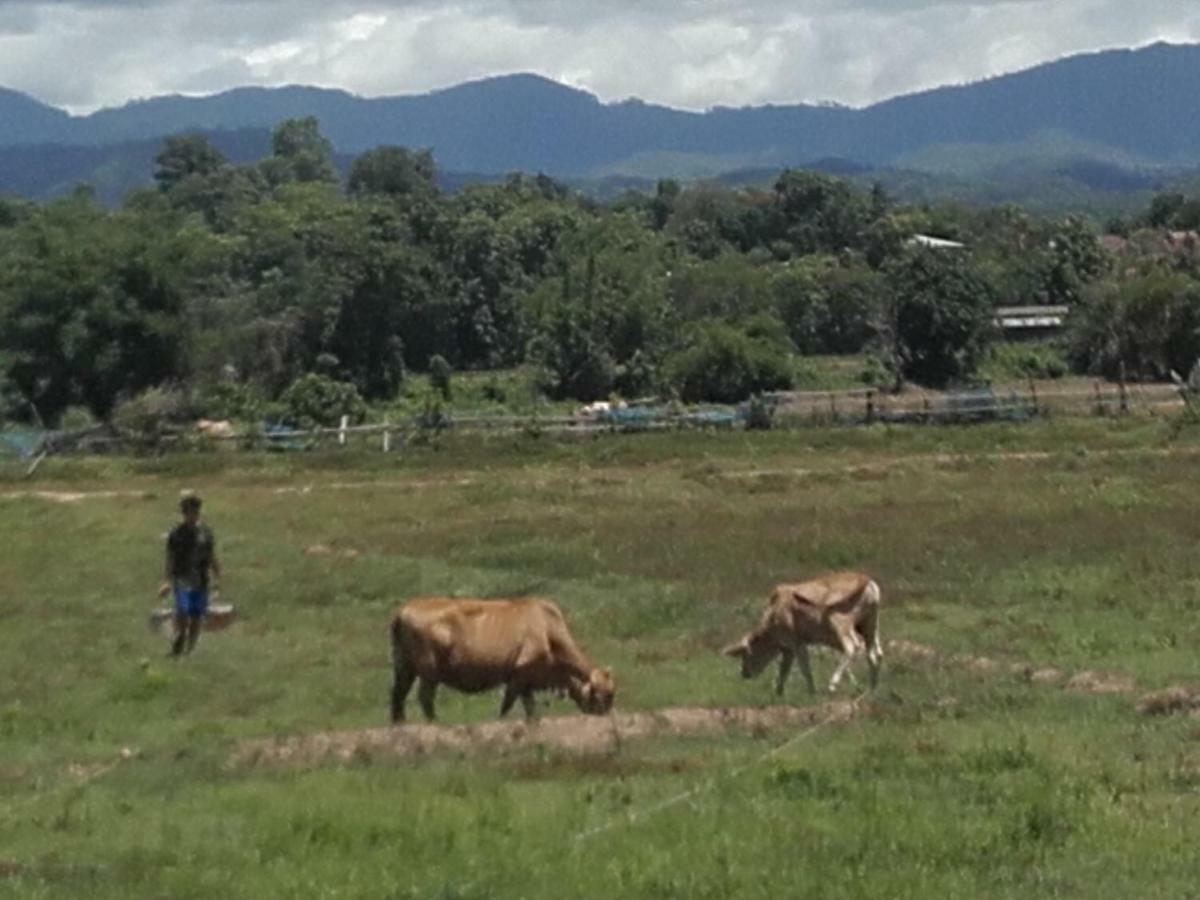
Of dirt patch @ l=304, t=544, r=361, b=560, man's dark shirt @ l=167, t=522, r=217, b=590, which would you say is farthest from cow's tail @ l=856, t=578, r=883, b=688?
dirt patch @ l=304, t=544, r=361, b=560

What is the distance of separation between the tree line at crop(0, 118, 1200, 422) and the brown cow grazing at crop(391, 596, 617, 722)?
174 ft

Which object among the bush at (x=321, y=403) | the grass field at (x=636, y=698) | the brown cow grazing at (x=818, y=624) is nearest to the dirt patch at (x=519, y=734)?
the grass field at (x=636, y=698)

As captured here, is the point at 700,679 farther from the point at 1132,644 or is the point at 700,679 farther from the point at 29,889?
the point at 29,889

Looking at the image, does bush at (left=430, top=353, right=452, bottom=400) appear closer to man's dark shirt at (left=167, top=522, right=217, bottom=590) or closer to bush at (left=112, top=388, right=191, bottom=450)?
bush at (left=112, top=388, right=191, bottom=450)

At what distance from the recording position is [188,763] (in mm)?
18078

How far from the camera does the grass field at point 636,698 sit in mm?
13102

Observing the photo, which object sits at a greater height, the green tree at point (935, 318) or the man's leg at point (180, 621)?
the man's leg at point (180, 621)

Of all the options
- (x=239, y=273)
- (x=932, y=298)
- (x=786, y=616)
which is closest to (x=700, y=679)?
(x=786, y=616)

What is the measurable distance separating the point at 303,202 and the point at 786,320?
32170 mm

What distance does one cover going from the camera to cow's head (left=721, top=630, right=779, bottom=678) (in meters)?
22.8

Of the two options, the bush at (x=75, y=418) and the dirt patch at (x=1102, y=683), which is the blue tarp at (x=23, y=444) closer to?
the bush at (x=75, y=418)

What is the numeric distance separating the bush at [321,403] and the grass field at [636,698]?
22.7 meters

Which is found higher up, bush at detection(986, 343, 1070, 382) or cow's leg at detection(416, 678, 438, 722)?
cow's leg at detection(416, 678, 438, 722)

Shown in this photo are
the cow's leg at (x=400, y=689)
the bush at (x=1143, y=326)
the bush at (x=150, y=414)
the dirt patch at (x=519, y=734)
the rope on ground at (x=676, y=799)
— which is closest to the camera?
the rope on ground at (x=676, y=799)
